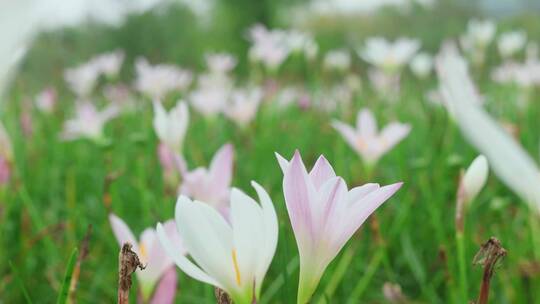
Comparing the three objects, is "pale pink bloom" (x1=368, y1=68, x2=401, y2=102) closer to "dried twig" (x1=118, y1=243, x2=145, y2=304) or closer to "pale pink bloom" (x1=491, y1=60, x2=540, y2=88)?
"pale pink bloom" (x1=491, y1=60, x2=540, y2=88)

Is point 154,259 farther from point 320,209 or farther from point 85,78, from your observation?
point 85,78

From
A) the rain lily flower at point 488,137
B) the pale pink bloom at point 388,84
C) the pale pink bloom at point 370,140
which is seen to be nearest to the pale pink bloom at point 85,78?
the pale pink bloom at point 388,84

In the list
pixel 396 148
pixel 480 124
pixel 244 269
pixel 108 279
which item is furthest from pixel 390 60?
pixel 480 124

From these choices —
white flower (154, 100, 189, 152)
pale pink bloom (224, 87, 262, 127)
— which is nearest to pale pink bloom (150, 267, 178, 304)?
white flower (154, 100, 189, 152)

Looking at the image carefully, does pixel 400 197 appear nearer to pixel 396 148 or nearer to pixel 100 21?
pixel 396 148

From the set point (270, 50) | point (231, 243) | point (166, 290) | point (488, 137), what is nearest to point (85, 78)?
point (270, 50)

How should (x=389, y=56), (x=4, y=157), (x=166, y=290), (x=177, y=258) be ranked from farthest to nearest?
(x=389, y=56), (x=4, y=157), (x=166, y=290), (x=177, y=258)

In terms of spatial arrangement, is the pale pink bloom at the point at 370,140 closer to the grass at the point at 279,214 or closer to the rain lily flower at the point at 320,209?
the grass at the point at 279,214
